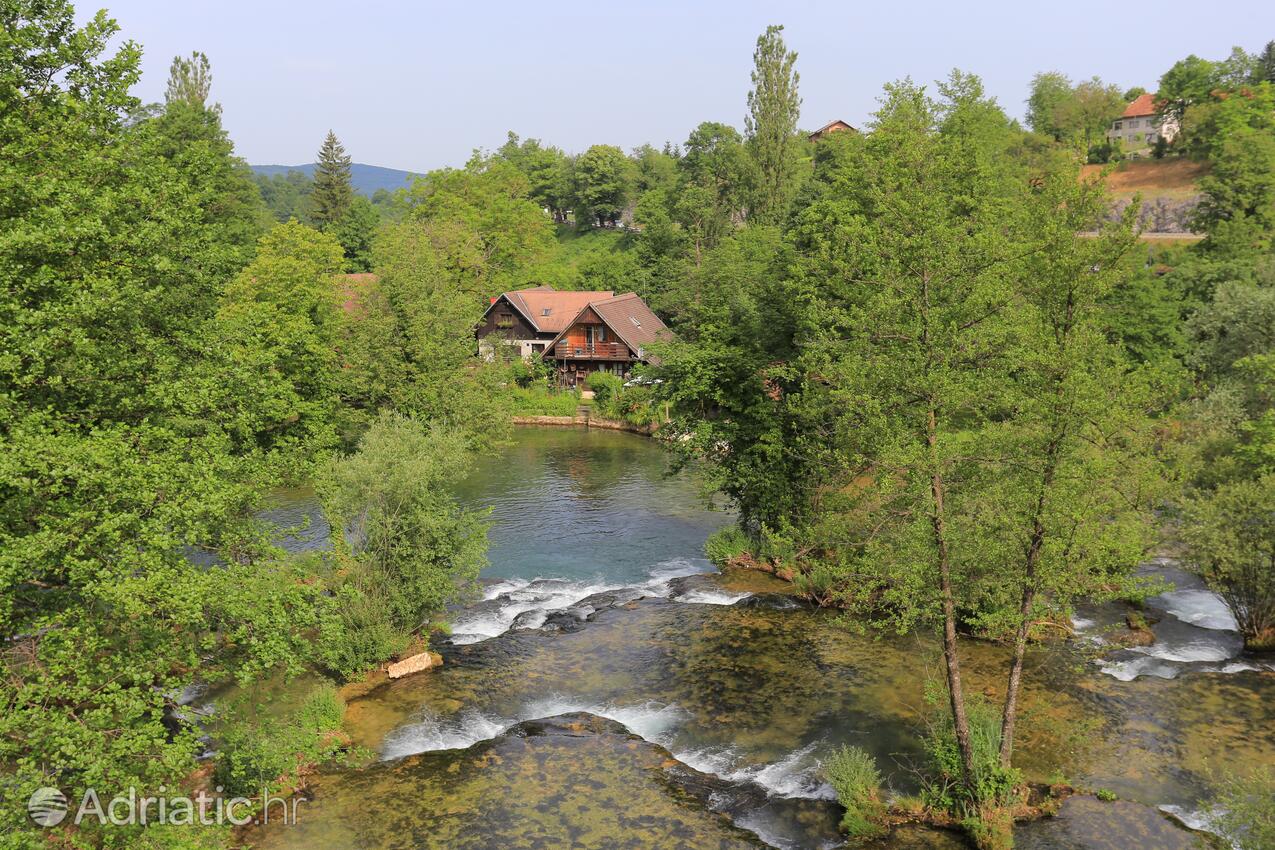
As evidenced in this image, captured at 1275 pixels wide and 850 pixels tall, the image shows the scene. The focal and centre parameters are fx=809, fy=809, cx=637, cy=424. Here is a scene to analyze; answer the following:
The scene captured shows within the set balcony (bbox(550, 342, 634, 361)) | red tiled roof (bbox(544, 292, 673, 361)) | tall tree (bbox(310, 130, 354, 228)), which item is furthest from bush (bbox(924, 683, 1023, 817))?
tall tree (bbox(310, 130, 354, 228))

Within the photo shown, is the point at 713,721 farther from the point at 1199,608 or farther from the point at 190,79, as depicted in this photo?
the point at 190,79

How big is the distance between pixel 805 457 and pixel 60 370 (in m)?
21.9

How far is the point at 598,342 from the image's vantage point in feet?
215

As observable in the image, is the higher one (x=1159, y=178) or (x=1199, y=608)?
(x=1159, y=178)

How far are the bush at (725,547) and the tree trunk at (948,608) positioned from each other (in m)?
15.7

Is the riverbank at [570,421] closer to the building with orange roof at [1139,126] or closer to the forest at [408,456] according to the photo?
the forest at [408,456]

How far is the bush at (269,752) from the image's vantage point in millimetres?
15516

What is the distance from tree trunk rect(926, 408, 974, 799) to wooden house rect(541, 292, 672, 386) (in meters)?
47.3

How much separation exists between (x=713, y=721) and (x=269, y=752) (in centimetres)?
1026

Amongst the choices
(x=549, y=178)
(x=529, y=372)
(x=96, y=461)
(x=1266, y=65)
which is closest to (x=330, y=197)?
(x=549, y=178)

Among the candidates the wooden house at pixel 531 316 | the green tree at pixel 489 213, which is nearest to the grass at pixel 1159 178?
the wooden house at pixel 531 316

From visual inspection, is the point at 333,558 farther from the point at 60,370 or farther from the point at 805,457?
the point at 805,457

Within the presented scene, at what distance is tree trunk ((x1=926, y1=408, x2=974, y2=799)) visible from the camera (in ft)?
50.8

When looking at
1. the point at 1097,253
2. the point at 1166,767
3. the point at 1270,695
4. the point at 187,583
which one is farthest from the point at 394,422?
the point at 1270,695
